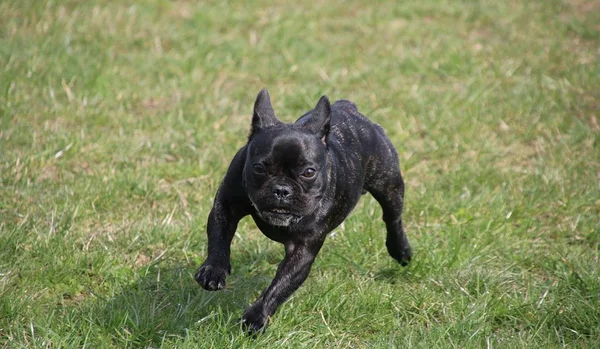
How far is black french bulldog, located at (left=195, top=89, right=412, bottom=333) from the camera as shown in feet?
16.0

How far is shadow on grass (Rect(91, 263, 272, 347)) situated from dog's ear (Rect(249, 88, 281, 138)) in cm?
115

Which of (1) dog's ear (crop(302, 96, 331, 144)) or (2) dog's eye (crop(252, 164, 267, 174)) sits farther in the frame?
(1) dog's ear (crop(302, 96, 331, 144))

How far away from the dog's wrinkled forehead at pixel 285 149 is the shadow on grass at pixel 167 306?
1.09 metres

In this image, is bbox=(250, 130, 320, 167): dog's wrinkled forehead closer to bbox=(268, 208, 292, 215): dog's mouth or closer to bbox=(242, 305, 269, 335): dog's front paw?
bbox=(268, 208, 292, 215): dog's mouth

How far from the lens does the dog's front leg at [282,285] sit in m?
5.02

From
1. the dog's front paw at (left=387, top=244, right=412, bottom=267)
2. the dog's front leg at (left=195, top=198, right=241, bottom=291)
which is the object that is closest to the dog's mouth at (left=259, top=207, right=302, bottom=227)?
the dog's front leg at (left=195, top=198, right=241, bottom=291)

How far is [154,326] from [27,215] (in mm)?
1850

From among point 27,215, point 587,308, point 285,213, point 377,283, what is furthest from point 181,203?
point 587,308

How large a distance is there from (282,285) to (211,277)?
413 mm

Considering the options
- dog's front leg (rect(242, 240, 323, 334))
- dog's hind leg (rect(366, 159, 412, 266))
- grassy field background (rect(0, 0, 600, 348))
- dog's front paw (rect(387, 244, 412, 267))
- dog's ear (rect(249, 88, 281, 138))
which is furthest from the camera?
dog's front paw (rect(387, 244, 412, 267))

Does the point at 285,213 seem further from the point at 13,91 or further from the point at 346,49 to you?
the point at 346,49

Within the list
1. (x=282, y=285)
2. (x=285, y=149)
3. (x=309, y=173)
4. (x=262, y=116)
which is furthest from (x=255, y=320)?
(x=262, y=116)

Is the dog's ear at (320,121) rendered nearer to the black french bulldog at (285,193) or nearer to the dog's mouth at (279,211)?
the black french bulldog at (285,193)

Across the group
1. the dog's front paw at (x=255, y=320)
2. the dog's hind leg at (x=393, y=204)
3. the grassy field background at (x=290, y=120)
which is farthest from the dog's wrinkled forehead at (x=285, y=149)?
the dog's hind leg at (x=393, y=204)
